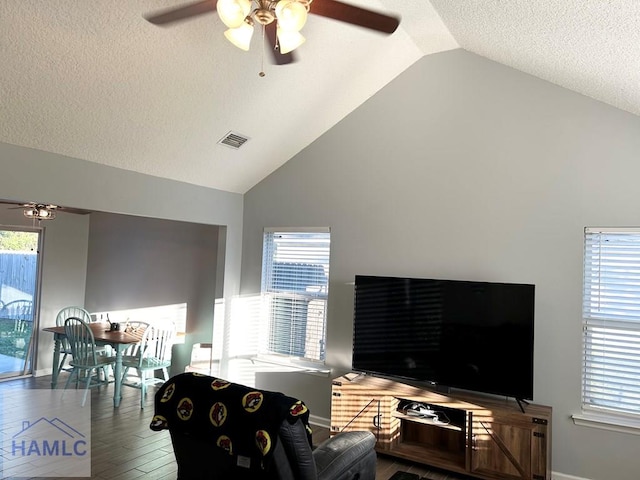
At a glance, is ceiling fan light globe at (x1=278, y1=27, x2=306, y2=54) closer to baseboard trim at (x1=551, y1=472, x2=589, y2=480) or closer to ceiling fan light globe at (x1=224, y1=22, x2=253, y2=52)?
ceiling fan light globe at (x1=224, y1=22, x2=253, y2=52)

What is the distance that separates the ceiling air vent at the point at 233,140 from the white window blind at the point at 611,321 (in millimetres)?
3027

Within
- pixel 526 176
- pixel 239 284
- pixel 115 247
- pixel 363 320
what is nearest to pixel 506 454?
pixel 363 320

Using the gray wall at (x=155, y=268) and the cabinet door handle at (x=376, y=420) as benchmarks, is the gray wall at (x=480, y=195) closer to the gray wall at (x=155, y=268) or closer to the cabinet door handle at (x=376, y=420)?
the cabinet door handle at (x=376, y=420)

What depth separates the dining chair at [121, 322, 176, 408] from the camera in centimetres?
533

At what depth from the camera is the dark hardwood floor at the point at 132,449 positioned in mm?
3613

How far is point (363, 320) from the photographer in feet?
13.9

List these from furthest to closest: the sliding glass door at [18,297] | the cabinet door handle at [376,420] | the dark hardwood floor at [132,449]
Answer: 1. the sliding glass door at [18,297]
2. the cabinet door handle at [376,420]
3. the dark hardwood floor at [132,449]

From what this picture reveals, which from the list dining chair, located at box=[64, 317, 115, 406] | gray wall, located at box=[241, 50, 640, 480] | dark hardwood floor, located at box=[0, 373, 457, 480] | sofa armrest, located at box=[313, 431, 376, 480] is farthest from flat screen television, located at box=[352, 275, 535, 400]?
dining chair, located at box=[64, 317, 115, 406]

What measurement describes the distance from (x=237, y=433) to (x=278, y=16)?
1.88 meters

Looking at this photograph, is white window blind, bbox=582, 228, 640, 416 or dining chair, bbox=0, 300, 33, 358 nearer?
white window blind, bbox=582, 228, 640, 416

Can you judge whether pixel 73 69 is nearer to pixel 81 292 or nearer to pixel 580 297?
pixel 580 297

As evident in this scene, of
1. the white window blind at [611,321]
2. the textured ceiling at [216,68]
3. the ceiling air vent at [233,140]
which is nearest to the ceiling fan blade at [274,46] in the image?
the textured ceiling at [216,68]

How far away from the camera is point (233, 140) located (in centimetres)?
427

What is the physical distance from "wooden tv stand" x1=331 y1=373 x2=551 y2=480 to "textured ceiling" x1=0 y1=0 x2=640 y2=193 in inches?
94.9
